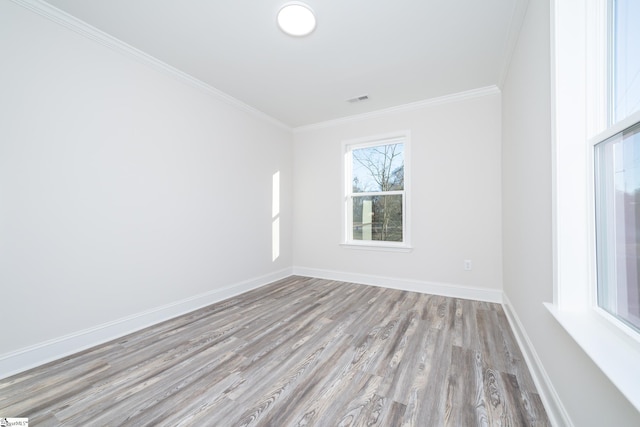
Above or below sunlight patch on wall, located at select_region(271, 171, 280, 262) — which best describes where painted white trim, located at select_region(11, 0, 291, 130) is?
above

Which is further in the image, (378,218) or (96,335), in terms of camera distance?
(378,218)

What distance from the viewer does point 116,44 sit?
7.29 feet

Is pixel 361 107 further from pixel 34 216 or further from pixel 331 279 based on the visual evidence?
pixel 34 216

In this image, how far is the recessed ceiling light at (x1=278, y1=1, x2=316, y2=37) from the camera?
1.91 metres

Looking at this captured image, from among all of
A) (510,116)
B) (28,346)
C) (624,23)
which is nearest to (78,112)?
(28,346)

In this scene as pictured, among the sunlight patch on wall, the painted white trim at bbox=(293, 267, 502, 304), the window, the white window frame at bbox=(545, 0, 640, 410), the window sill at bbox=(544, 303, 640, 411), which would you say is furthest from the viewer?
the sunlight patch on wall

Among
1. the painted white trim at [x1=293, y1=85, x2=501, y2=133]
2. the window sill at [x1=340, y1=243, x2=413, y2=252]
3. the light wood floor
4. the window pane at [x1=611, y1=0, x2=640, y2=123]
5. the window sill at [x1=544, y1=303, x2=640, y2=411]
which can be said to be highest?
the painted white trim at [x1=293, y1=85, x2=501, y2=133]

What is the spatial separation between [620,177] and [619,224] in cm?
19

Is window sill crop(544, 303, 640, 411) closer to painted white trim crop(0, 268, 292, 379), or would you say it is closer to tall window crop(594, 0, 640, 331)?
tall window crop(594, 0, 640, 331)

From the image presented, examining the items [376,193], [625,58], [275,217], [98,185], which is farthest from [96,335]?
[625,58]

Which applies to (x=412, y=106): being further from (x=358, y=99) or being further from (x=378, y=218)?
(x=378, y=218)

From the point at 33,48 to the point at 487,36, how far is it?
3609mm

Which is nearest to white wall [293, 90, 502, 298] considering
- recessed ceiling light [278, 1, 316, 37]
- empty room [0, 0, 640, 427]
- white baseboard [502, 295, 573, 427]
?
empty room [0, 0, 640, 427]

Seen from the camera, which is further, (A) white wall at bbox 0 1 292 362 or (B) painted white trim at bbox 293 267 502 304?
(B) painted white trim at bbox 293 267 502 304
